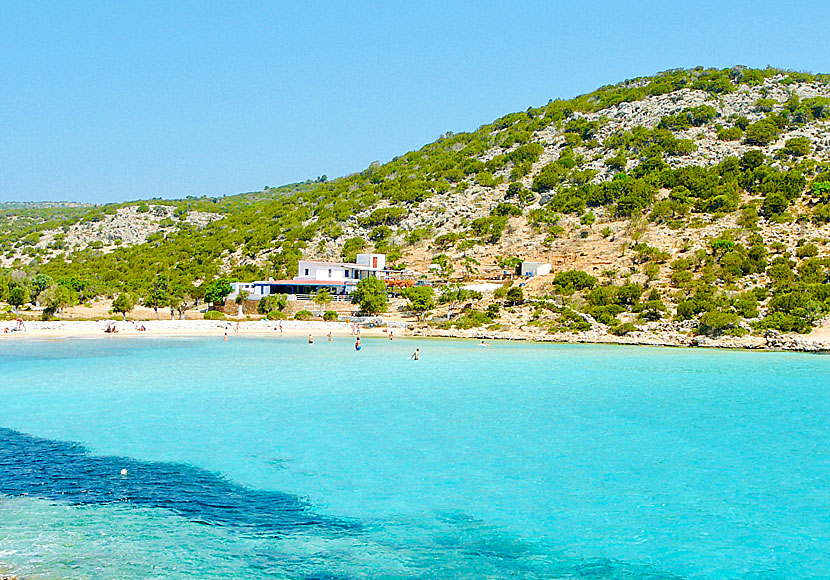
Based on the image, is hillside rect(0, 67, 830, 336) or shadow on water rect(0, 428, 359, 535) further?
hillside rect(0, 67, 830, 336)

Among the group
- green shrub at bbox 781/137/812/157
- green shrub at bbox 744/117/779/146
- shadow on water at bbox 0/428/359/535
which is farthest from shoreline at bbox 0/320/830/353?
green shrub at bbox 744/117/779/146

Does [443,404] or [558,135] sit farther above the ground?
[558,135]

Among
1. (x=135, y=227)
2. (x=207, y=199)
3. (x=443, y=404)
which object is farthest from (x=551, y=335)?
(x=207, y=199)

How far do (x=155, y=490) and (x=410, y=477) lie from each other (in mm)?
5792

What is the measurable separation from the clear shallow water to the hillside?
1047 inches

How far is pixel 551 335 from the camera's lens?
56875 mm

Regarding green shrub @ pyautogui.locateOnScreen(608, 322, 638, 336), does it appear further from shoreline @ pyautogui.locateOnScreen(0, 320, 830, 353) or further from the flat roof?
the flat roof

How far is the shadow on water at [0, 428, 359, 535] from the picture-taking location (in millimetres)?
13852

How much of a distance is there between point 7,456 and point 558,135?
94790mm

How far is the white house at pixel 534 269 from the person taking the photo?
68.9 m

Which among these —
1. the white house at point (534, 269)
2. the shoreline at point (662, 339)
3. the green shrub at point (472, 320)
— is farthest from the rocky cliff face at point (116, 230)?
the shoreline at point (662, 339)

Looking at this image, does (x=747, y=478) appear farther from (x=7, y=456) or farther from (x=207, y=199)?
(x=207, y=199)

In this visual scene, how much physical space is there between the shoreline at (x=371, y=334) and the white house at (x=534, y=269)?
39.5ft

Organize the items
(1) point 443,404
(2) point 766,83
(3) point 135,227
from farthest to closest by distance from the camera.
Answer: (3) point 135,227, (2) point 766,83, (1) point 443,404
